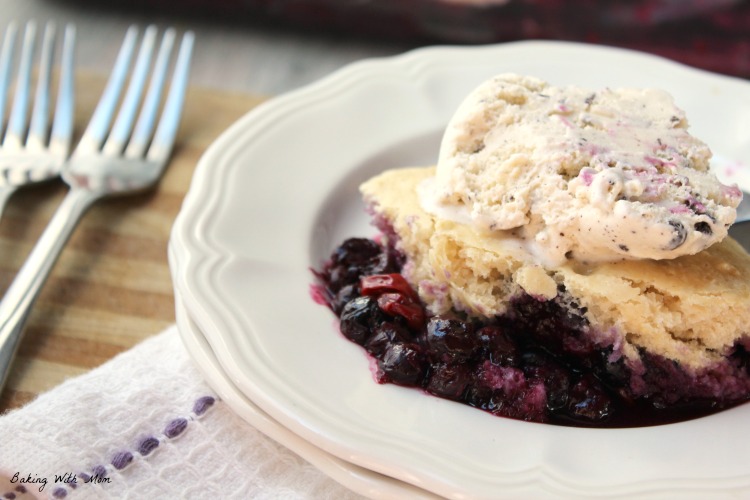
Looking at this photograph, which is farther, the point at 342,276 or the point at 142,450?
the point at 342,276

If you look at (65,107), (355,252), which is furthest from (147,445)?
(65,107)

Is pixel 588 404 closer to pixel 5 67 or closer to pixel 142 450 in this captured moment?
pixel 142 450

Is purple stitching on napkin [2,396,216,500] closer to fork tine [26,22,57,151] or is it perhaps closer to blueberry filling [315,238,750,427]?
blueberry filling [315,238,750,427]

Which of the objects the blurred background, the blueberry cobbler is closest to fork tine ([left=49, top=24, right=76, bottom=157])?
the blurred background

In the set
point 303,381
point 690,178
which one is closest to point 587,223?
point 690,178

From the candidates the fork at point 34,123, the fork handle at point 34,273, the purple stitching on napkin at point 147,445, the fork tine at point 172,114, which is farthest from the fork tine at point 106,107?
the purple stitching on napkin at point 147,445

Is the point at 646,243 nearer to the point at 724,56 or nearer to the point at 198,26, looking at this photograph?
the point at 724,56
